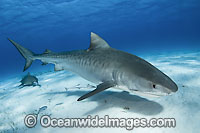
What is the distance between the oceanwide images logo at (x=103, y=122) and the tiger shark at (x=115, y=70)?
62cm

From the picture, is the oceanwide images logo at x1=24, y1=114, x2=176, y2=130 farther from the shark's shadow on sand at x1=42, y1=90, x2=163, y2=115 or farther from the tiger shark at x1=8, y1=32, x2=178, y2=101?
the tiger shark at x1=8, y1=32, x2=178, y2=101

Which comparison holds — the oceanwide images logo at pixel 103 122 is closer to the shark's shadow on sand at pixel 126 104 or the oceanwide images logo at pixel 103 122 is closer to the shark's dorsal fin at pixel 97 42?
the shark's shadow on sand at pixel 126 104

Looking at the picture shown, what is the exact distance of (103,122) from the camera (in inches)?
112

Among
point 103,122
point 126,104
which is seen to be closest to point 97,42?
point 126,104

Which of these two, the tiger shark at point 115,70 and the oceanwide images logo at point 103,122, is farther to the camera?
the oceanwide images logo at point 103,122

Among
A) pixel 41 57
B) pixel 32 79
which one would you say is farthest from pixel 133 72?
pixel 32 79

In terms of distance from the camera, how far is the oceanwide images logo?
2570 millimetres

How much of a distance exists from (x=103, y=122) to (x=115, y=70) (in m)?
1.11

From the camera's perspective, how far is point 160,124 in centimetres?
254

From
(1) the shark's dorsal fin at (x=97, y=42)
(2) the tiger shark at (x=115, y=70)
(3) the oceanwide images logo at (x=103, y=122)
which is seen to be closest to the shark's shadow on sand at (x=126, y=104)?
(3) the oceanwide images logo at (x=103, y=122)

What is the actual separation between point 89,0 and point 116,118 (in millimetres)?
27954

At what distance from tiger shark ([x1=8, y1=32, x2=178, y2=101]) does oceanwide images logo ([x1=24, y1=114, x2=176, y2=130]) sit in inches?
24.6

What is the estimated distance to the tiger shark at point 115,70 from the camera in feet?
7.43

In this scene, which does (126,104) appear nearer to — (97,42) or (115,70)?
(115,70)
